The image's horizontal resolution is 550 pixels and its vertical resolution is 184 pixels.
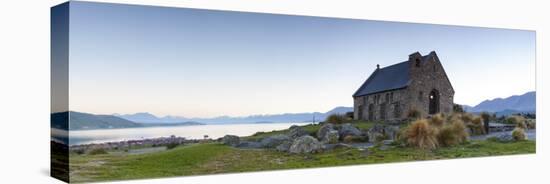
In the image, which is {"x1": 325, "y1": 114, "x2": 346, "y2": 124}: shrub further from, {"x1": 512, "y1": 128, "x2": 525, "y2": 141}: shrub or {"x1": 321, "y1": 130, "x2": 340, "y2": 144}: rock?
{"x1": 512, "y1": 128, "x2": 525, "y2": 141}: shrub

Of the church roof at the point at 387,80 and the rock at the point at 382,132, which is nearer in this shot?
the church roof at the point at 387,80

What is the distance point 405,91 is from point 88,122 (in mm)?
6929

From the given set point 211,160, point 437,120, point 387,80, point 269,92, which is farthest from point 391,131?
point 211,160

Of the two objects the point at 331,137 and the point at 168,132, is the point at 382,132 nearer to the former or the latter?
the point at 331,137

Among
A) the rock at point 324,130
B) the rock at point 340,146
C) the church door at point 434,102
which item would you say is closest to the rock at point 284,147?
the rock at point 324,130

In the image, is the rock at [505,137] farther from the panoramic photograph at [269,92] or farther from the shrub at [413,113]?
the shrub at [413,113]

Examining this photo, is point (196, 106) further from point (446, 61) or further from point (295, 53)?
point (446, 61)

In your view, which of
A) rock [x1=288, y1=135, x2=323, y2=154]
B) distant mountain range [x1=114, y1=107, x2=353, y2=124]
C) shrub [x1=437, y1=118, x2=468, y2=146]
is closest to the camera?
distant mountain range [x1=114, y1=107, x2=353, y2=124]

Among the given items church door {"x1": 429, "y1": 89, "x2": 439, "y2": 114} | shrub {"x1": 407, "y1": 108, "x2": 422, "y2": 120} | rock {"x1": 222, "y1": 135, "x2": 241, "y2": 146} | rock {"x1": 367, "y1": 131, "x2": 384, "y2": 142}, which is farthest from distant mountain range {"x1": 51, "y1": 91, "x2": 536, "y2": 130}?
shrub {"x1": 407, "y1": 108, "x2": 422, "y2": 120}

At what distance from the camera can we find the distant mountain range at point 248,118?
1368 centimetres

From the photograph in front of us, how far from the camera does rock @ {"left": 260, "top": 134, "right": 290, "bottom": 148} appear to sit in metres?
14.9

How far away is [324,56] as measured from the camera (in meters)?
15.6

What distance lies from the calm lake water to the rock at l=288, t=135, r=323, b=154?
41cm

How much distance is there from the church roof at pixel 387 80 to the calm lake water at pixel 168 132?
2.00m
